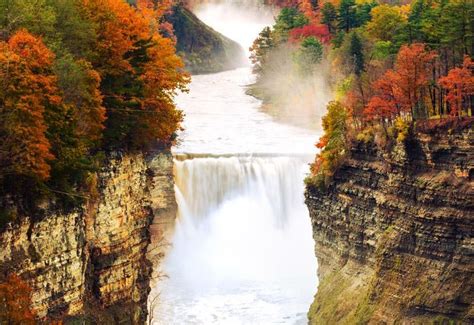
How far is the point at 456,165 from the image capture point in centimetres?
7519

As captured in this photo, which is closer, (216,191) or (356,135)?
(356,135)

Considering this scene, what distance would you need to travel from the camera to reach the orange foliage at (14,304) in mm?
48875

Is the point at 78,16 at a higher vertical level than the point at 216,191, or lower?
higher

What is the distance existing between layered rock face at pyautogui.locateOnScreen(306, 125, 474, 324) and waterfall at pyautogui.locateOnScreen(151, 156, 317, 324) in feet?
39.2

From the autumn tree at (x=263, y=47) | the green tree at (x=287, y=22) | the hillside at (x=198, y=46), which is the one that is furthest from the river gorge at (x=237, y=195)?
the hillside at (x=198, y=46)

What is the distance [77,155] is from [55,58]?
19.2 feet

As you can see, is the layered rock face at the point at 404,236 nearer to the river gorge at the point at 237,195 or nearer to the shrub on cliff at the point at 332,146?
the river gorge at the point at 237,195

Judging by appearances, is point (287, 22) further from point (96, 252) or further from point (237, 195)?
point (96, 252)

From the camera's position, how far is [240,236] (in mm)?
112188

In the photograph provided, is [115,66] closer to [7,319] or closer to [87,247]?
[87,247]

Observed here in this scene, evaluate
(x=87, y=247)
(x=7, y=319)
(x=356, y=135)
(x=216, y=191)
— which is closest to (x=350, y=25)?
(x=216, y=191)

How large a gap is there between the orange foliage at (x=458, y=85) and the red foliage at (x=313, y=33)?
63.6 m

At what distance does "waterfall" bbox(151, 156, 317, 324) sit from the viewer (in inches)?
3949

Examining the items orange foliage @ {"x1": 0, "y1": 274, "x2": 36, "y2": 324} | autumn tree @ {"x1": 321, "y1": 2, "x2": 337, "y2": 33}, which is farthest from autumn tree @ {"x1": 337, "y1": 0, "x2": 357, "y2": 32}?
orange foliage @ {"x1": 0, "y1": 274, "x2": 36, "y2": 324}
